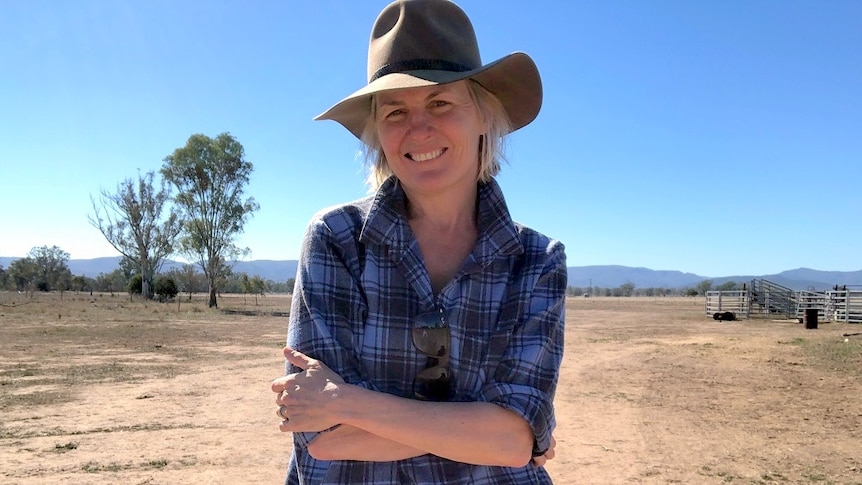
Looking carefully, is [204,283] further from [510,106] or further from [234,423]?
[510,106]

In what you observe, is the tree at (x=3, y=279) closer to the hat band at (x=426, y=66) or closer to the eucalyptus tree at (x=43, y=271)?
the eucalyptus tree at (x=43, y=271)

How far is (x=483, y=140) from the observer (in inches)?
65.3

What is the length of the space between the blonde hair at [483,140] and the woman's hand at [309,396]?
55 cm

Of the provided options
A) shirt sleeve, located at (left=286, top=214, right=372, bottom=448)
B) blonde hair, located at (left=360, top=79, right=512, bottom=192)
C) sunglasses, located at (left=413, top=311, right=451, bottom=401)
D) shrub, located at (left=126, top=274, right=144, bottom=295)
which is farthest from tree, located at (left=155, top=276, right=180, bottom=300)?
sunglasses, located at (left=413, top=311, right=451, bottom=401)

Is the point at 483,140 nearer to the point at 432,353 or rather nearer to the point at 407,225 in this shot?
the point at 407,225

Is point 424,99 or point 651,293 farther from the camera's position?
point 651,293

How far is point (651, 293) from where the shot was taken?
395ft

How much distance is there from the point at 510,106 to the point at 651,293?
126 meters

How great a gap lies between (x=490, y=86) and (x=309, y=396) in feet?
3.01

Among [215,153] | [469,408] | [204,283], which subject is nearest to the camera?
[469,408]

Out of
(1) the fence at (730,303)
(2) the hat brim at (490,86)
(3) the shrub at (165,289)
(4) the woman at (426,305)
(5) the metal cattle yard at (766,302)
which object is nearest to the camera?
(4) the woman at (426,305)

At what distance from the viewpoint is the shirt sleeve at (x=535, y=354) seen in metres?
1.39

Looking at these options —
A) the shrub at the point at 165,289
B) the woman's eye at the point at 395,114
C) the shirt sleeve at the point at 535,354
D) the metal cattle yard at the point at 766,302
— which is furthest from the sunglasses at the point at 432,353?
the shrub at the point at 165,289

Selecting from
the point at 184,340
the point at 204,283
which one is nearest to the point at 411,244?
the point at 184,340
